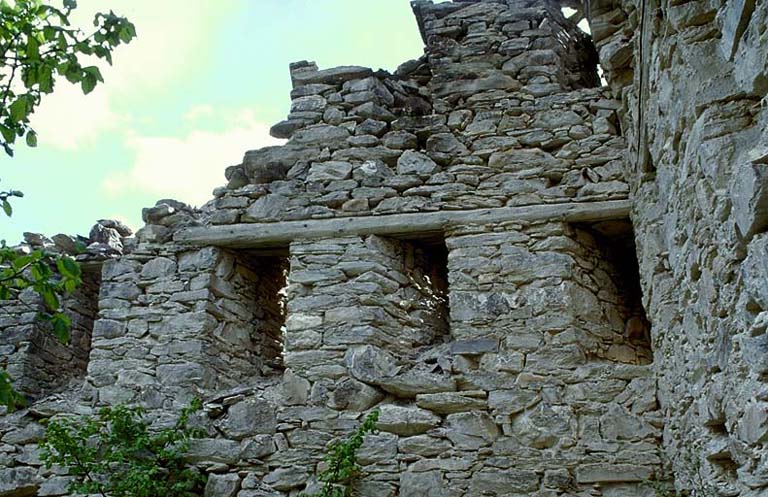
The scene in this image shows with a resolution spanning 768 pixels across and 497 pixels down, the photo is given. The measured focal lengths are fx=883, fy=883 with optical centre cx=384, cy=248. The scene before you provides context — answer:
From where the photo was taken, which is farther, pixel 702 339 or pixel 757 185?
pixel 702 339

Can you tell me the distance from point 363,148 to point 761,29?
389 cm

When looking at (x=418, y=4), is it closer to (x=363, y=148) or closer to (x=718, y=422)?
(x=363, y=148)

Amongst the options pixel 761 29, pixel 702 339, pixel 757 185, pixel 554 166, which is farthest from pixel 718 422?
pixel 554 166

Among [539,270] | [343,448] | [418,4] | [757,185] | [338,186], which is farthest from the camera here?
[418,4]

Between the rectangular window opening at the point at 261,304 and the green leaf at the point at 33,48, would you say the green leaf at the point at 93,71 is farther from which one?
the rectangular window opening at the point at 261,304

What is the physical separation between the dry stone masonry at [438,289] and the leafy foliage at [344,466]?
0.11 meters

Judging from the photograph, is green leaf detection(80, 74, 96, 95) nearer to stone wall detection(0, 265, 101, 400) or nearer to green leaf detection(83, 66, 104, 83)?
green leaf detection(83, 66, 104, 83)

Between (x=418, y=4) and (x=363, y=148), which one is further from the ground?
(x=418, y=4)

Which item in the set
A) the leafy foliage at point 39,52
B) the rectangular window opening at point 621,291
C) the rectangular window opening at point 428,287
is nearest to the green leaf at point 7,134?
the leafy foliage at point 39,52

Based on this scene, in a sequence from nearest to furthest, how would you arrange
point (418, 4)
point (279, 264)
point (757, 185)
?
point (757, 185) < point (279, 264) < point (418, 4)

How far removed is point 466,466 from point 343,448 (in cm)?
73

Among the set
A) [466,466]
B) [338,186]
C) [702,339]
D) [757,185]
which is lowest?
[466,466]

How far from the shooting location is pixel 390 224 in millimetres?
6023

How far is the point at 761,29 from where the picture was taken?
9.13 ft
